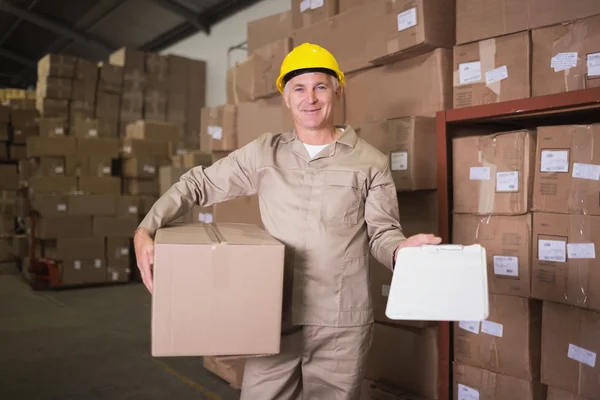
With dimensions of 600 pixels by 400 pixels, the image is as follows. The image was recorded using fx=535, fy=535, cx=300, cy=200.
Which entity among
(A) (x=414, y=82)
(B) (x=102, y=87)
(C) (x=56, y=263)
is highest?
(B) (x=102, y=87)

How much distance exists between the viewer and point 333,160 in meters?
1.82

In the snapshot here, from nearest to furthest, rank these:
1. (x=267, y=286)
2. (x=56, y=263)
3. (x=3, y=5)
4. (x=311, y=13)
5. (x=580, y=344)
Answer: (x=267, y=286), (x=580, y=344), (x=311, y=13), (x=56, y=263), (x=3, y=5)

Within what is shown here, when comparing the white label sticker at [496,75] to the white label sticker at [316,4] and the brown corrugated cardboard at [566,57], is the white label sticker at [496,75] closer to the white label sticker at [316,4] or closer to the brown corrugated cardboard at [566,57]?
the brown corrugated cardboard at [566,57]

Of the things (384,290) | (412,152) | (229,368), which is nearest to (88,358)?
(229,368)

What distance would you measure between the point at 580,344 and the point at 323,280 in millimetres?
976

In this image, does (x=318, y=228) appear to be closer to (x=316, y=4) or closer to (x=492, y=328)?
(x=492, y=328)

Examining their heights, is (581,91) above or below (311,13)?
below

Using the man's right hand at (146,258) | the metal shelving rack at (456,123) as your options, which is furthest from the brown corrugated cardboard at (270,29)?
the man's right hand at (146,258)

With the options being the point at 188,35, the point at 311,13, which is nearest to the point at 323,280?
the point at 311,13

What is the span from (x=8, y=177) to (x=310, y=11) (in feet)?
21.3

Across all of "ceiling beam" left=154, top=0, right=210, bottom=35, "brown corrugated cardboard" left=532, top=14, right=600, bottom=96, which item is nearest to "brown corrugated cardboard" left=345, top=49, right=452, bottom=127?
"brown corrugated cardboard" left=532, top=14, right=600, bottom=96

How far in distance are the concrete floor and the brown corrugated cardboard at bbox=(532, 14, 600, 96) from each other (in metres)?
2.43

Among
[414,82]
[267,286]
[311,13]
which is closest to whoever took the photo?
[267,286]

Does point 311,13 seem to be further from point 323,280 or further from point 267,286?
point 267,286
